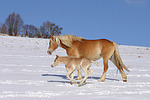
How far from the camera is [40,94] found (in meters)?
5.48

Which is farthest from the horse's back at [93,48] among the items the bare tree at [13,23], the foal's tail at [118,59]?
the bare tree at [13,23]

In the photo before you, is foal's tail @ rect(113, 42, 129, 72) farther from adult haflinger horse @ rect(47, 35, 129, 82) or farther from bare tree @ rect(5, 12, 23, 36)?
bare tree @ rect(5, 12, 23, 36)

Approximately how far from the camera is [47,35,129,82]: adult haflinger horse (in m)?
8.46

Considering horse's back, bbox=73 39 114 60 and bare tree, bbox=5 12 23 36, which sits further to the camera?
bare tree, bbox=5 12 23 36

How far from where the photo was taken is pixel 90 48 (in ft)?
28.0

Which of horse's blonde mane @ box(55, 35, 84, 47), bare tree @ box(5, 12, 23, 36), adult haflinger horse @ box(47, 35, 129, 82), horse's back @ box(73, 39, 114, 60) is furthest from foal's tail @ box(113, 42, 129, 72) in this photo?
bare tree @ box(5, 12, 23, 36)

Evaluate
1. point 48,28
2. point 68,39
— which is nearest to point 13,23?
point 48,28

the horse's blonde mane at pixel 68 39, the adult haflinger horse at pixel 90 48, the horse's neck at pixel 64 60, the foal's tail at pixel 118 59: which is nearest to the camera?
the horse's neck at pixel 64 60

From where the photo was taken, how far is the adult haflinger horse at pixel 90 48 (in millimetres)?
8461

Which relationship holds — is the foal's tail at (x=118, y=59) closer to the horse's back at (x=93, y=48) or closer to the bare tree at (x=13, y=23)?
the horse's back at (x=93, y=48)

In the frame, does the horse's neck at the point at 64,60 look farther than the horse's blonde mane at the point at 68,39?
→ No

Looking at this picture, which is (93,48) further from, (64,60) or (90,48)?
(64,60)

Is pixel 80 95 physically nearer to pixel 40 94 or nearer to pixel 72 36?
pixel 40 94

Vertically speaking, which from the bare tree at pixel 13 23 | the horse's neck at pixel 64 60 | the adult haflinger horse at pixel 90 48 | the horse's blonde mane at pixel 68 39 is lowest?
A: the horse's neck at pixel 64 60
